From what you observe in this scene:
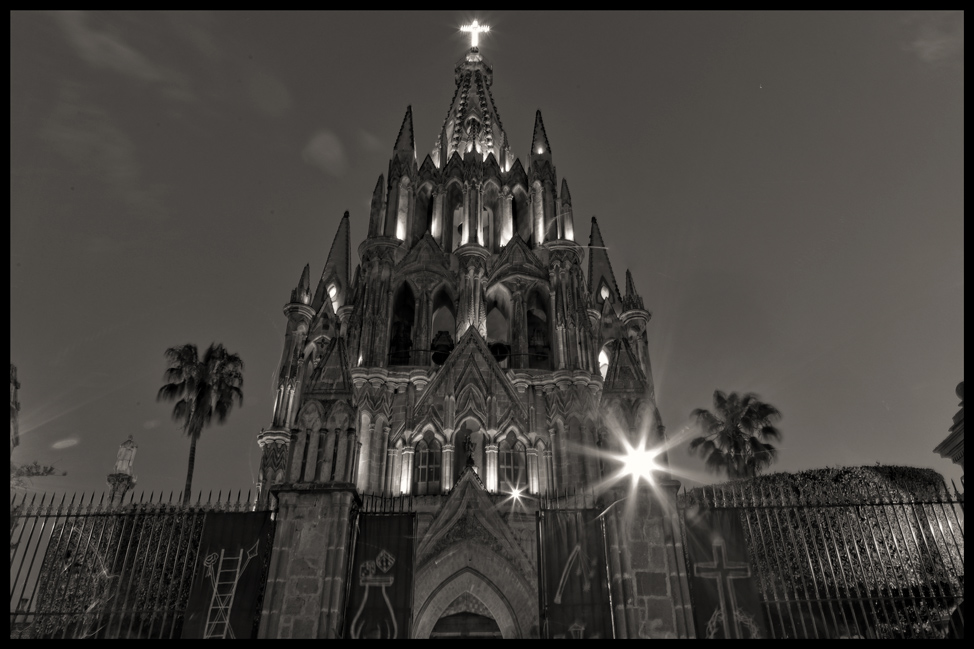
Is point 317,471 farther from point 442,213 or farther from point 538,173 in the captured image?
point 538,173

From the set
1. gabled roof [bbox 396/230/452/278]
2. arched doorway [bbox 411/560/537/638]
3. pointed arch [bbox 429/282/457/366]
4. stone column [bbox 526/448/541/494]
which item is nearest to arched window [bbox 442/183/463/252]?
gabled roof [bbox 396/230/452/278]

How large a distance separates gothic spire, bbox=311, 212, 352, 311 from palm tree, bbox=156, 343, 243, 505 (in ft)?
18.3

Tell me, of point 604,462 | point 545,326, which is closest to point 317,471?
point 604,462

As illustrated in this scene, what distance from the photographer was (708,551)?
1330 centimetres

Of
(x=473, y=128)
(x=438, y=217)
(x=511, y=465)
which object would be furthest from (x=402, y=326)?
(x=473, y=128)

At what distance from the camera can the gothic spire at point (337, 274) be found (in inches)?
1255

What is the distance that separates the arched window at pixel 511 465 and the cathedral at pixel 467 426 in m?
0.07

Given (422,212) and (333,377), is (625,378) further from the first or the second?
(422,212)

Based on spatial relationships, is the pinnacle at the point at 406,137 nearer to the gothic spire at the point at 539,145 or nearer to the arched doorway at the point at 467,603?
the gothic spire at the point at 539,145

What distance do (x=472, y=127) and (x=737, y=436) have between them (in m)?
23.1

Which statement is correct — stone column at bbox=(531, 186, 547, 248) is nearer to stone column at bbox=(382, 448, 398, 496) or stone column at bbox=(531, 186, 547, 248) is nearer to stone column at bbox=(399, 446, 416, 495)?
stone column at bbox=(399, 446, 416, 495)

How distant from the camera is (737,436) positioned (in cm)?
3303

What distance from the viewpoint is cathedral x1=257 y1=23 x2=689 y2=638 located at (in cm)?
1342

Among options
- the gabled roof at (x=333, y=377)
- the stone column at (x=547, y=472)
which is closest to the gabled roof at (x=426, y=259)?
the stone column at (x=547, y=472)
